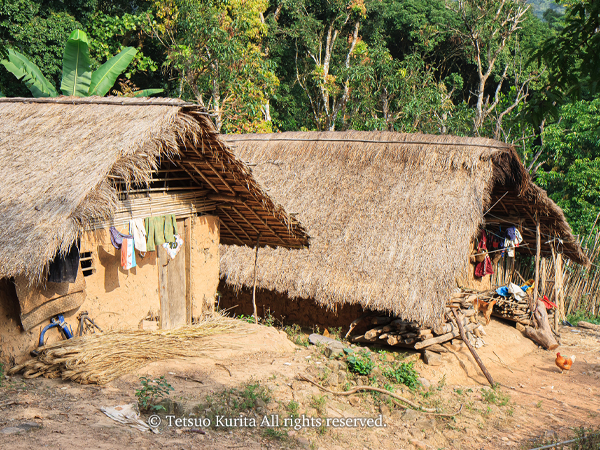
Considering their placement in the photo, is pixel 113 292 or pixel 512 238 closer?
pixel 113 292

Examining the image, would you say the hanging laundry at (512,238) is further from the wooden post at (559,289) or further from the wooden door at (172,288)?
the wooden door at (172,288)

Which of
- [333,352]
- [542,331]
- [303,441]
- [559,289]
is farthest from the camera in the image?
[559,289]

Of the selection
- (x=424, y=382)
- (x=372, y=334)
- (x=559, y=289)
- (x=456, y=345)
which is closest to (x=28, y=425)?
(x=424, y=382)

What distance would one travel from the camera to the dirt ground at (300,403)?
14.8 feet

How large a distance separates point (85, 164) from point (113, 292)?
1.90m

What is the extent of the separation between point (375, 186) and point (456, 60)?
623 inches

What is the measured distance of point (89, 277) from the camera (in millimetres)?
6387

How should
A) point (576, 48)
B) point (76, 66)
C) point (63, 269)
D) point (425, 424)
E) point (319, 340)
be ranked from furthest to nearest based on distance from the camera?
point (76, 66) → point (319, 340) → point (425, 424) → point (63, 269) → point (576, 48)

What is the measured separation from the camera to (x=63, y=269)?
18.7 ft

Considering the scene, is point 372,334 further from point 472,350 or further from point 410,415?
point 410,415

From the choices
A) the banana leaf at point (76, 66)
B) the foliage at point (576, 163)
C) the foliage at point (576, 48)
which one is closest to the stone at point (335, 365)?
the foliage at point (576, 48)

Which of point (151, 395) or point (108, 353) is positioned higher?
point (108, 353)

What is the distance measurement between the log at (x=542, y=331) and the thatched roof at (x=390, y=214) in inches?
65.7

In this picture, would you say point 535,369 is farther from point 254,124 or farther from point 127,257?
point 254,124
